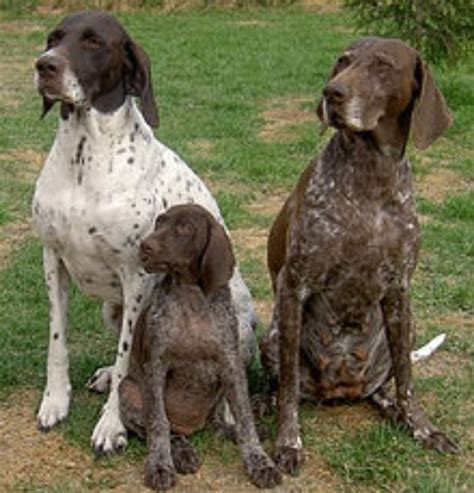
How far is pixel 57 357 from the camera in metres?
5.27

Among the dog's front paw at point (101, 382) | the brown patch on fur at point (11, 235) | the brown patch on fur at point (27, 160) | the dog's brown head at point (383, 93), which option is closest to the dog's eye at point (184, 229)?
the dog's brown head at point (383, 93)

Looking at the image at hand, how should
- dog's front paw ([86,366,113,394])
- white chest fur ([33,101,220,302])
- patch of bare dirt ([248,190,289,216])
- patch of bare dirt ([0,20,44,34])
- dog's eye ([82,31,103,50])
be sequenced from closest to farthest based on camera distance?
dog's eye ([82,31,103,50])
white chest fur ([33,101,220,302])
dog's front paw ([86,366,113,394])
patch of bare dirt ([248,190,289,216])
patch of bare dirt ([0,20,44,34])

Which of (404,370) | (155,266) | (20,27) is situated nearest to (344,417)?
(404,370)

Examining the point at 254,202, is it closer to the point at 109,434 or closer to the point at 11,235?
the point at 11,235

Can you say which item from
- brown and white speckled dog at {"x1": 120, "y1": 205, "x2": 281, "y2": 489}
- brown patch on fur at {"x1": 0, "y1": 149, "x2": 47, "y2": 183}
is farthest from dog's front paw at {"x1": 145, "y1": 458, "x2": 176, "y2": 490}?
brown patch on fur at {"x1": 0, "y1": 149, "x2": 47, "y2": 183}

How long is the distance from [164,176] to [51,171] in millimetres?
510

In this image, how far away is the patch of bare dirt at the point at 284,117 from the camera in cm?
1173

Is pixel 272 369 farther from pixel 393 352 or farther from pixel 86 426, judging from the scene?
pixel 86 426

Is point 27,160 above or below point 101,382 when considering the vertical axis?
below

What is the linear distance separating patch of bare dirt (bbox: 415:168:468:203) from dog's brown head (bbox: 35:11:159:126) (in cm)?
496

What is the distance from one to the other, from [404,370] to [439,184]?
16.4 ft

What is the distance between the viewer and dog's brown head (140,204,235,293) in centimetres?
465

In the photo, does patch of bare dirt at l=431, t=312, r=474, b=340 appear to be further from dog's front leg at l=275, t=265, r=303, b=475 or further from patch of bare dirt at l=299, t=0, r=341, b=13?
patch of bare dirt at l=299, t=0, r=341, b=13

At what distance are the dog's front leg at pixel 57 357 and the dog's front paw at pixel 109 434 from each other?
0.29 meters
